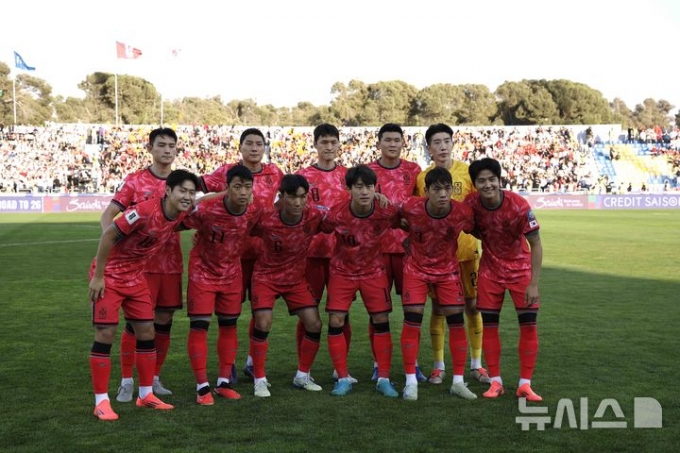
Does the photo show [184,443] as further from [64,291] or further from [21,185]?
[21,185]

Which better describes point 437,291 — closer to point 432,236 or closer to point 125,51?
point 432,236

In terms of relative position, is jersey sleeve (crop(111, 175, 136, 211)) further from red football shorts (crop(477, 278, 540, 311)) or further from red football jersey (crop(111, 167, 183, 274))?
red football shorts (crop(477, 278, 540, 311))

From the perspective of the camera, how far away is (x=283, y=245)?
6.59 meters

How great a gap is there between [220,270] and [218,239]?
0.28 metres

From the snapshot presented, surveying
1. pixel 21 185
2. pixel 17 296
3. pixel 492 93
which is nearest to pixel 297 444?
pixel 17 296

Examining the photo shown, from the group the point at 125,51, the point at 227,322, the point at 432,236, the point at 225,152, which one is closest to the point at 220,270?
the point at 227,322

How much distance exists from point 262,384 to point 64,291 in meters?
7.27

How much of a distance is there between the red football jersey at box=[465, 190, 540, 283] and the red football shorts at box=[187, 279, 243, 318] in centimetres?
218

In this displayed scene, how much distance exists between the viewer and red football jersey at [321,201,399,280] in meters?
6.54

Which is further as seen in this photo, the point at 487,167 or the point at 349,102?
the point at 349,102

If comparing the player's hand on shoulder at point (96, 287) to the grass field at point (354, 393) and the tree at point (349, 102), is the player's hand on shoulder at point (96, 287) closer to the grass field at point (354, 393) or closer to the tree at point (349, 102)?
the grass field at point (354, 393)

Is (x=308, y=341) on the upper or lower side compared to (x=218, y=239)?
lower

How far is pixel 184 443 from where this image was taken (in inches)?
199

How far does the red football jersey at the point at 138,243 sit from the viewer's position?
5852mm
